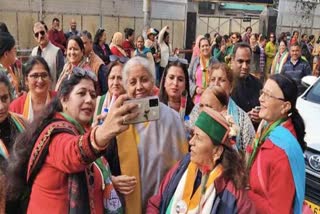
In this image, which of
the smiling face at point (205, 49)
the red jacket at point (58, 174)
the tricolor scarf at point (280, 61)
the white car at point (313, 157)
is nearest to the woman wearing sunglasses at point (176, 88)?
the white car at point (313, 157)

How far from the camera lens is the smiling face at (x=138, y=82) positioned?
273cm

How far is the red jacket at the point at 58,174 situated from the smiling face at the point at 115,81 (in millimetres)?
1526

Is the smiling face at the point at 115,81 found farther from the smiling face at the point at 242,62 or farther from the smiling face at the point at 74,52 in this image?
the smiling face at the point at 74,52

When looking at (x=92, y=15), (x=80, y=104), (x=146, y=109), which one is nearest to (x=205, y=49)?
(x=80, y=104)

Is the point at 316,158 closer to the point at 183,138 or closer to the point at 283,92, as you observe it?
the point at 283,92

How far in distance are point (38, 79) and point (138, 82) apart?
1.28 metres

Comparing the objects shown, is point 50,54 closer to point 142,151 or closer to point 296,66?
point 142,151

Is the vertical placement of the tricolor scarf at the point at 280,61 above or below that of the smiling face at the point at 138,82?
below

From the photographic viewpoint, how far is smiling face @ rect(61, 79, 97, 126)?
2260 millimetres

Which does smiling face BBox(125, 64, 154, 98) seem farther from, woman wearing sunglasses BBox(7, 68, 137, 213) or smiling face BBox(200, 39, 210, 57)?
smiling face BBox(200, 39, 210, 57)

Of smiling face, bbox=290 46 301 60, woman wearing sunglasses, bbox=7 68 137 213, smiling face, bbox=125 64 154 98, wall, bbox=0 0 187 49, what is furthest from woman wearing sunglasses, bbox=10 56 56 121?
wall, bbox=0 0 187 49

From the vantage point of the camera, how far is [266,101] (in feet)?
9.11

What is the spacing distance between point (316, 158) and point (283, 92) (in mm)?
1535

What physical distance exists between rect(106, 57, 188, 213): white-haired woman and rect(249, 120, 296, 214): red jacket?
0.54 meters
